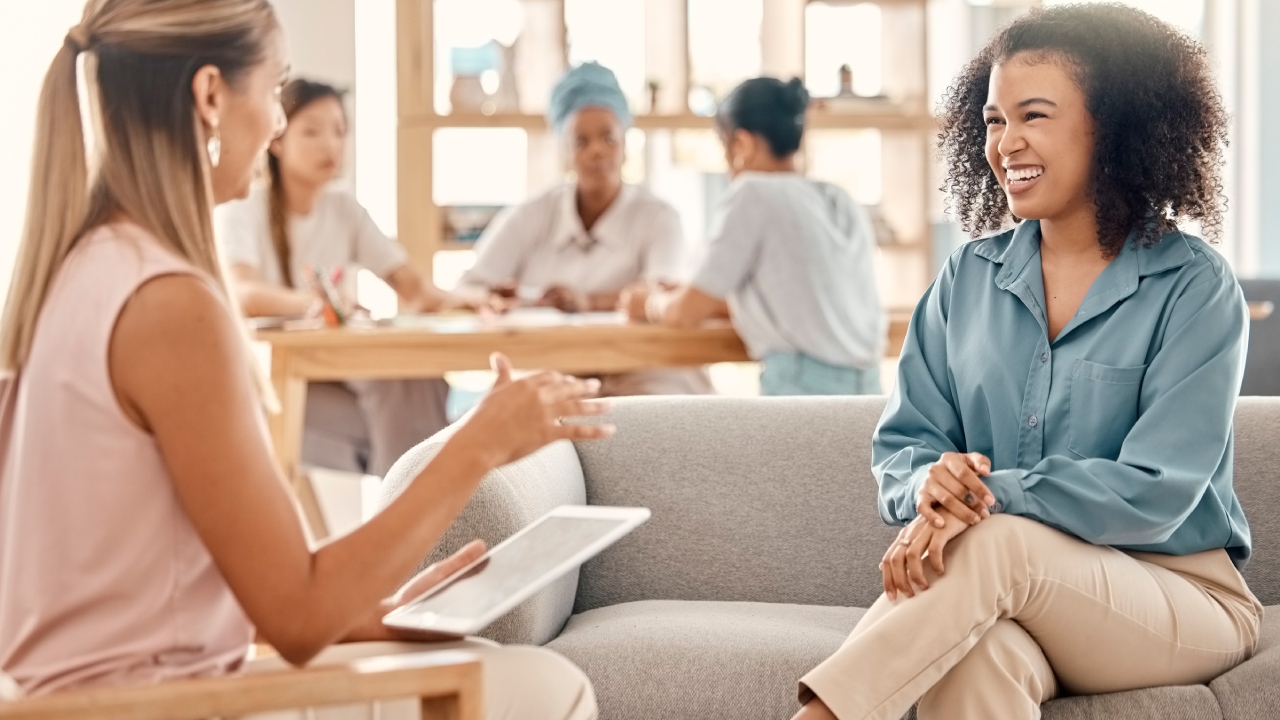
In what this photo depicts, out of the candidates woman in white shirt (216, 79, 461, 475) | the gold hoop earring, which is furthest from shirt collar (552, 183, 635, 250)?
the gold hoop earring

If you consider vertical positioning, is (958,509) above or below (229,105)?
below

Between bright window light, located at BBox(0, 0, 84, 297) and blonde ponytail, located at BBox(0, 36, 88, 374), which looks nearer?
blonde ponytail, located at BBox(0, 36, 88, 374)

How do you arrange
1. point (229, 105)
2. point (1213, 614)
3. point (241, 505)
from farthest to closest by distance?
1. point (1213, 614)
2. point (229, 105)
3. point (241, 505)

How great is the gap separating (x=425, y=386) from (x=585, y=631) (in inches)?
83.2

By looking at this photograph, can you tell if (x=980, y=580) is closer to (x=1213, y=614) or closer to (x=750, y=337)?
(x=1213, y=614)

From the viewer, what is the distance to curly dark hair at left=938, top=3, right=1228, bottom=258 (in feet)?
5.92

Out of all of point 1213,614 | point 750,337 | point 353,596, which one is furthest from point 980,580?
point 750,337

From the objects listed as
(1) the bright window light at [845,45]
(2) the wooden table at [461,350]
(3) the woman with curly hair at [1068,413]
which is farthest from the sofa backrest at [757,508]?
(1) the bright window light at [845,45]

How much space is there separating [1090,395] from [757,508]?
61cm

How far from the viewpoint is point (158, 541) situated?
43.3 inches

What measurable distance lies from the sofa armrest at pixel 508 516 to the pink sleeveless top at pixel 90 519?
642 millimetres

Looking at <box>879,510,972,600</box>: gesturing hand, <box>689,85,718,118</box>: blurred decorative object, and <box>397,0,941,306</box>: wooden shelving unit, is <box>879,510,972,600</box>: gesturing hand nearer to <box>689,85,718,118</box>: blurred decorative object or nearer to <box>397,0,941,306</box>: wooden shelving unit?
<box>397,0,941,306</box>: wooden shelving unit

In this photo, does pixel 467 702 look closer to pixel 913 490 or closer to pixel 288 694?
pixel 288 694

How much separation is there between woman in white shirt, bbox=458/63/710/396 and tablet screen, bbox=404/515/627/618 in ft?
8.89
